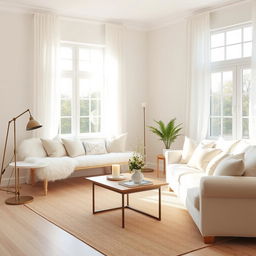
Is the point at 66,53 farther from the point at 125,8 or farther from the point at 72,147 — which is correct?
the point at 72,147

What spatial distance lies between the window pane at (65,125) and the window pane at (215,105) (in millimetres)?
2774

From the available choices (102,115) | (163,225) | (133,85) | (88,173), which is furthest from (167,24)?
(163,225)

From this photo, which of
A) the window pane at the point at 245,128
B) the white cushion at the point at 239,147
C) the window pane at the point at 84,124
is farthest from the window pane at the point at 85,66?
the white cushion at the point at 239,147

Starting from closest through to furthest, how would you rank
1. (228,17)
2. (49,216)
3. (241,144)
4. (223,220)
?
(223,220) → (49,216) → (241,144) → (228,17)

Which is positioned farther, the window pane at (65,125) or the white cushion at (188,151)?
the window pane at (65,125)

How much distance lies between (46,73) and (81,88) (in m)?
0.89

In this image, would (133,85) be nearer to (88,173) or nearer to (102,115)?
(102,115)

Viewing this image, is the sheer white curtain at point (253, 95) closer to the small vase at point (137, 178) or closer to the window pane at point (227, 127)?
the window pane at point (227, 127)

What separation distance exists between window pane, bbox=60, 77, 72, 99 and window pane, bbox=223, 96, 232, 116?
9.72ft

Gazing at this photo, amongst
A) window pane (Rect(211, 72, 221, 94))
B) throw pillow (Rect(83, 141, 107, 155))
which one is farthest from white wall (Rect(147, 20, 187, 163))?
throw pillow (Rect(83, 141, 107, 155))

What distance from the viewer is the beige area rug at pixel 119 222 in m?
3.45

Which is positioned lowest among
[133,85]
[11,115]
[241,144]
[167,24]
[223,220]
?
[223,220]

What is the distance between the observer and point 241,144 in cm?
508

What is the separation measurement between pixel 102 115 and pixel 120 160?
4.02 ft
